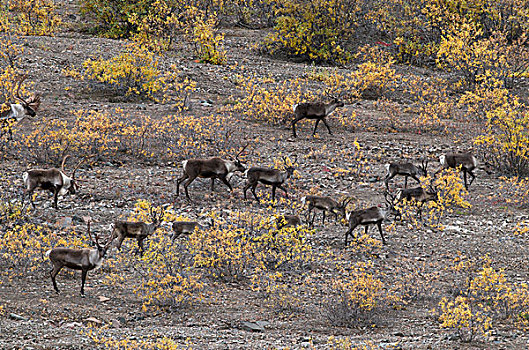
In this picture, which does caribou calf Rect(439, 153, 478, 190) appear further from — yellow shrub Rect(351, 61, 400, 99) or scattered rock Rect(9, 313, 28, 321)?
scattered rock Rect(9, 313, 28, 321)

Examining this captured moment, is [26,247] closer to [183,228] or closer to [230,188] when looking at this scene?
[183,228]

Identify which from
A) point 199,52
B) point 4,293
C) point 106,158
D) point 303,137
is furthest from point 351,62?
point 4,293

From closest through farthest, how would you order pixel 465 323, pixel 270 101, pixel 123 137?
pixel 465 323 < pixel 123 137 < pixel 270 101

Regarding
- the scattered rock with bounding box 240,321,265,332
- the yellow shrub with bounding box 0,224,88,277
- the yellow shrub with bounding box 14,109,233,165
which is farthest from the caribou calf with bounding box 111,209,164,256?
the yellow shrub with bounding box 14,109,233,165

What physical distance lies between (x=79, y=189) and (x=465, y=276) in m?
7.47

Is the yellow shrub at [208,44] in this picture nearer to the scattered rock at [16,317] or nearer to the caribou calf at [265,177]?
the caribou calf at [265,177]

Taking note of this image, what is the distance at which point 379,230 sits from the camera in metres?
11.5

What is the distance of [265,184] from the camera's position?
13.1 meters

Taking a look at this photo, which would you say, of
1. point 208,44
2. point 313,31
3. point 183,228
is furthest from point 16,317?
point 313,31

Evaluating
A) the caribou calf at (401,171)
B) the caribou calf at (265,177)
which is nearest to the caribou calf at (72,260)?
the caribou calf at (265,177)

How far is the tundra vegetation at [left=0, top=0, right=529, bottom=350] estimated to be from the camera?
8.68 metres

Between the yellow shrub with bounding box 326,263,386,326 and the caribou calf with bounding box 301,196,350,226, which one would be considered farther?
the caribou calf with bounding box 301,196,350,226

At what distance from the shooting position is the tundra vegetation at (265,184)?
342 inches

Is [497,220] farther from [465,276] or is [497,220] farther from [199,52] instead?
[199,52]
